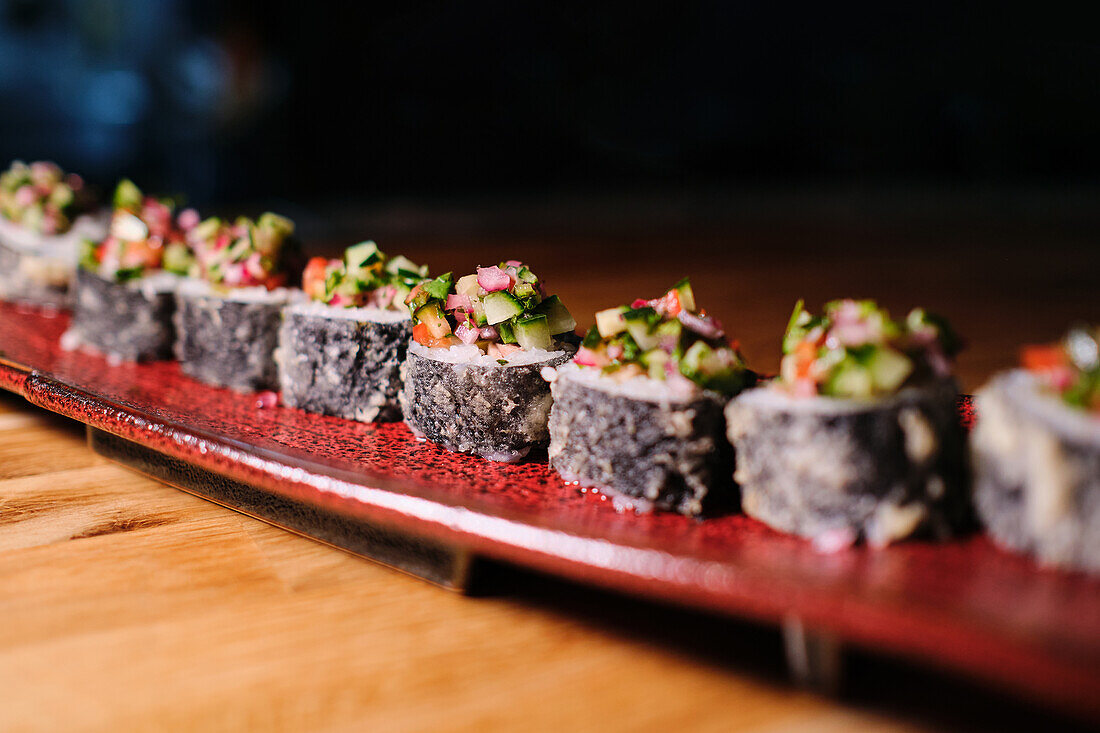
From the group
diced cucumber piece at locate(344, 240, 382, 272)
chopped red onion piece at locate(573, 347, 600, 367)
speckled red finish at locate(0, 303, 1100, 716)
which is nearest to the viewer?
speckled red finish at locate(0, 303, 1100, 716)

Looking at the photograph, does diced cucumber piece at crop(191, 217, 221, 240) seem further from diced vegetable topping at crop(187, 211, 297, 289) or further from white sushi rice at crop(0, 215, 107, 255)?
white sushi rice at crop(0, 215, 107, 255)

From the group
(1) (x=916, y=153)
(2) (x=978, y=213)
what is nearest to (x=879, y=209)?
(2) (x=978, y=213)

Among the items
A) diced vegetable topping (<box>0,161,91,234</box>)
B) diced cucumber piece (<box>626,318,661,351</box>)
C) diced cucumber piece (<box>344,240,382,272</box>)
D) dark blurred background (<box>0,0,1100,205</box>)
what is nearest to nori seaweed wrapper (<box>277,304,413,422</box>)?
diced cucumber piece (<box>344,240,382,272</box>)

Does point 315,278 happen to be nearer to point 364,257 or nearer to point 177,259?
point 364,257

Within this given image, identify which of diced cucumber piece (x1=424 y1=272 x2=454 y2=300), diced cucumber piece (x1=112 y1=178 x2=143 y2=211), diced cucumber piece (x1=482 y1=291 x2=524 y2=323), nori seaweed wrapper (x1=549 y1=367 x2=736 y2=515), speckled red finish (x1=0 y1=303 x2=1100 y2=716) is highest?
diced cucumber piece (x1=112 y1=178 x2=143 y2=211)

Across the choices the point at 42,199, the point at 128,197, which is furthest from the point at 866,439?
the point at 42,199

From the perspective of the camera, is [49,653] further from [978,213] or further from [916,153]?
[916,153]
